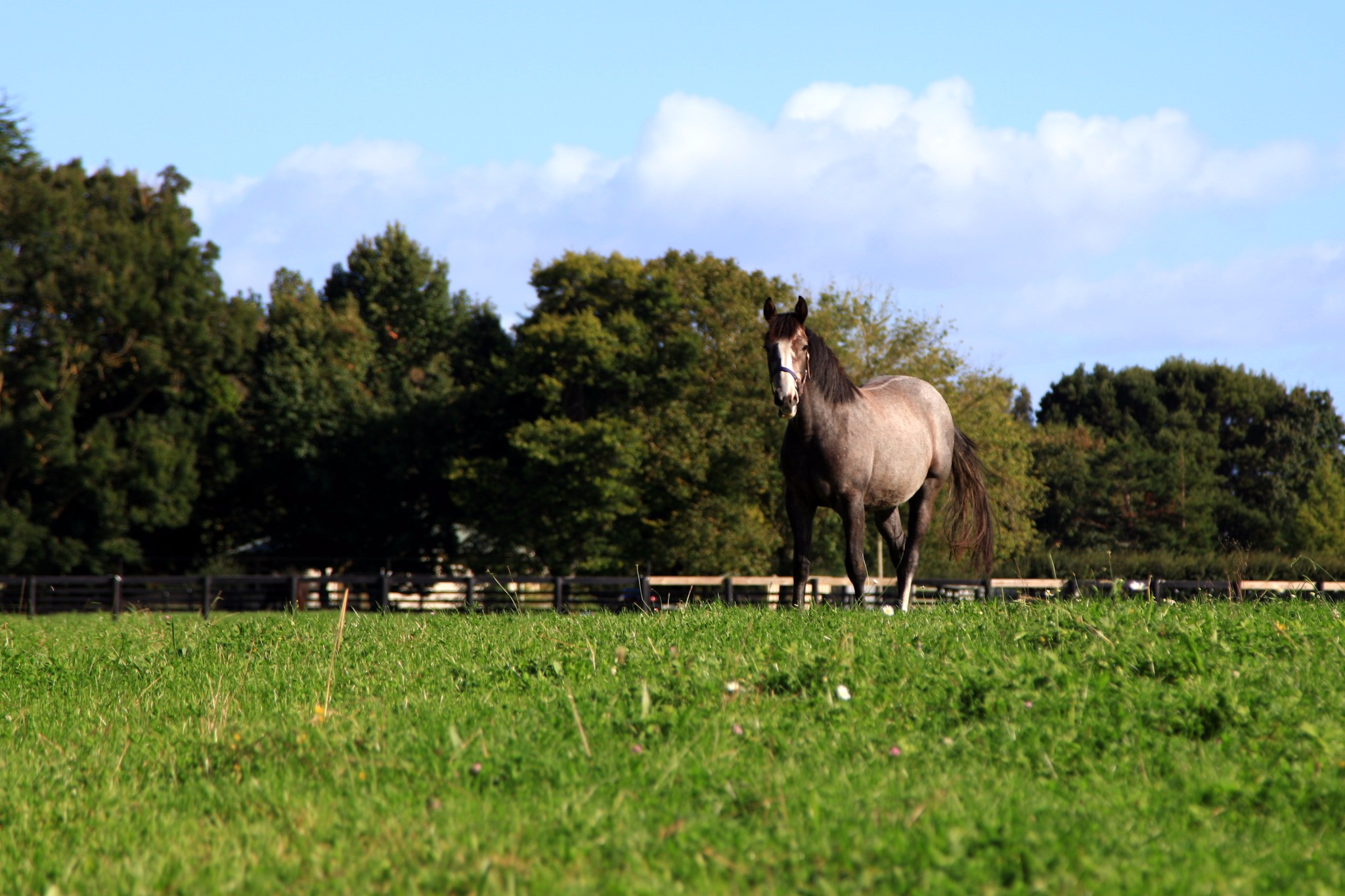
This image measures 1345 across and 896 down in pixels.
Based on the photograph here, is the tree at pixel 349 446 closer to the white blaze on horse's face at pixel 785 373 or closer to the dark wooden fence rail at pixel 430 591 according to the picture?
the dark wooden fence rail at pixel 430 591

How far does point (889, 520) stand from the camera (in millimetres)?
10672

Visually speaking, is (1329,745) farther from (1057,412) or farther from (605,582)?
(1057,412)

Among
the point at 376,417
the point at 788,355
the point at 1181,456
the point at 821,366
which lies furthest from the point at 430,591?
the point at 1181,456

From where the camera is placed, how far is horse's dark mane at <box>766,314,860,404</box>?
29.1ft

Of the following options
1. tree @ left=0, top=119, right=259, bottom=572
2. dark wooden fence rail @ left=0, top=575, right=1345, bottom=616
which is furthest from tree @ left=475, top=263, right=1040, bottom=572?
tree @ left=0, top=119, right=259, bottom=572

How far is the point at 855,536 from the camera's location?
923 cm

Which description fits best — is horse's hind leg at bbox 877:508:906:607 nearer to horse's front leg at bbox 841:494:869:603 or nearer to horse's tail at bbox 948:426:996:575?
horse's tail at bbox 948:426:996:575

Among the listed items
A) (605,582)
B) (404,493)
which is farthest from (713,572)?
(404,493)

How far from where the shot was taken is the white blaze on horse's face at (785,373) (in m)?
8.65

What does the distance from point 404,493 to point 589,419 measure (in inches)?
341

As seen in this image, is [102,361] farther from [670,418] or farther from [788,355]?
[788,355]

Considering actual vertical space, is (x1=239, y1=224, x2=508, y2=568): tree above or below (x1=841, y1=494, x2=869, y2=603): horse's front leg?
above

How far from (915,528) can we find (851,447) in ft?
5.65

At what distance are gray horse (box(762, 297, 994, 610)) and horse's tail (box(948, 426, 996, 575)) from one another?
1.61 feet
